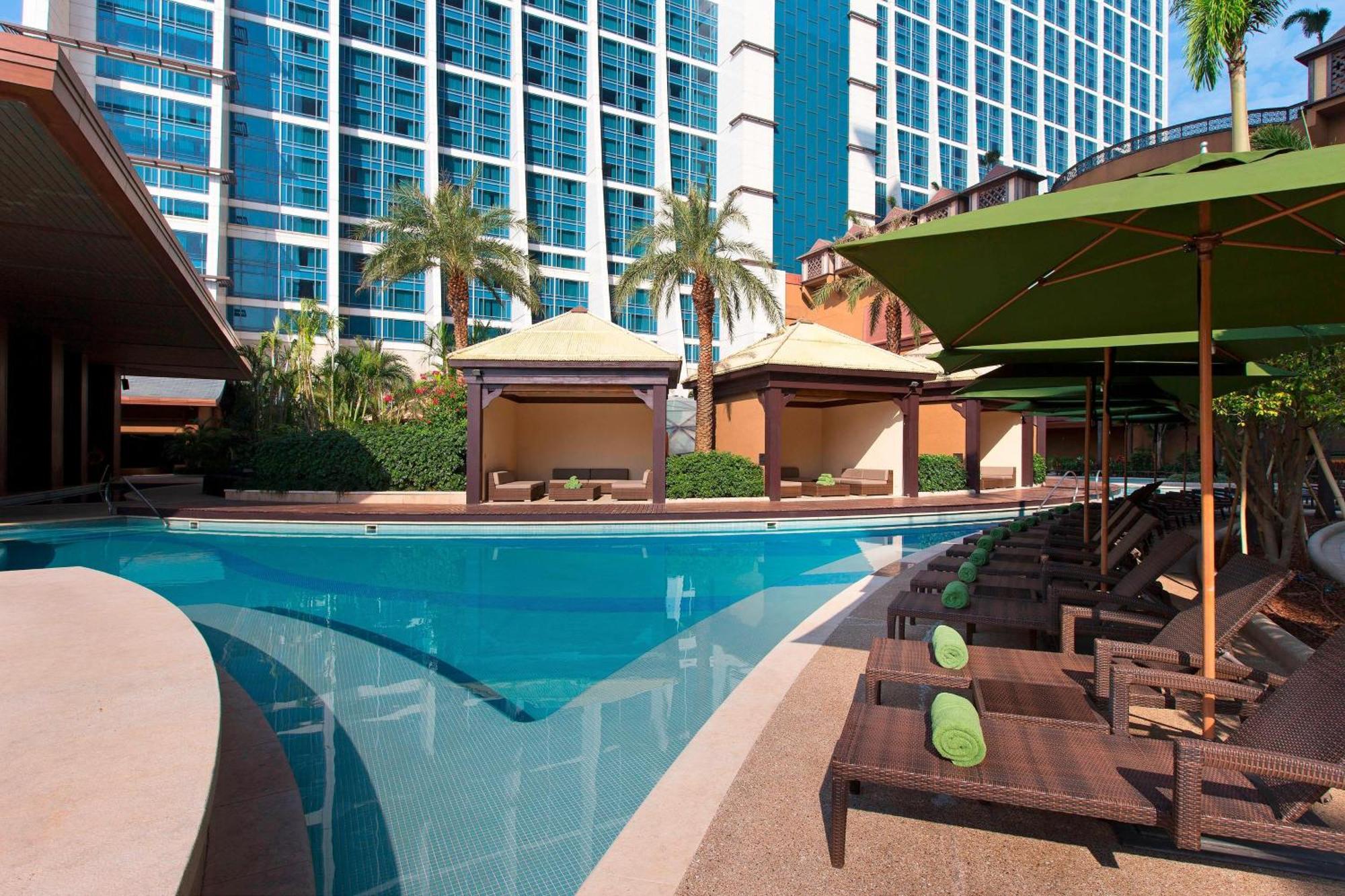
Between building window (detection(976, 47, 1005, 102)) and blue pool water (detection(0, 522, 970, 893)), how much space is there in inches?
2605

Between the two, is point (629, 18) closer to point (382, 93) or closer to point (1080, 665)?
point (382, 93)

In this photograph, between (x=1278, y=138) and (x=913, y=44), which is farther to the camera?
(x=913, y=44)

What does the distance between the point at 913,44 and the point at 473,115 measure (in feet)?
123

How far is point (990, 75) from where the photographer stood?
2518 inches

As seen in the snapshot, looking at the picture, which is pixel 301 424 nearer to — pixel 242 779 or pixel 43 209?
pixel 43 209

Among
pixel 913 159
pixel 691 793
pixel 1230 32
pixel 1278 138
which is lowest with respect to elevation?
pixel 691 793

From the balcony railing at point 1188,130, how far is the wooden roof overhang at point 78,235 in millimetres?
22533

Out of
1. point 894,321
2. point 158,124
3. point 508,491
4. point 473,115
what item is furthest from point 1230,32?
point 158,124

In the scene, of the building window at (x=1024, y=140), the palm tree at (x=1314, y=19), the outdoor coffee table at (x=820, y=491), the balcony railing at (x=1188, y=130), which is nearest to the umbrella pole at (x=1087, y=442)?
the outdoor coffee table at (x=820, y=491)

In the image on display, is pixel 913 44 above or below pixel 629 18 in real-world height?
above

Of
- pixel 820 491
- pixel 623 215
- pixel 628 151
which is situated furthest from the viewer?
pixel 628 151

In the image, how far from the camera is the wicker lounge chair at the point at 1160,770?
2.28 meters

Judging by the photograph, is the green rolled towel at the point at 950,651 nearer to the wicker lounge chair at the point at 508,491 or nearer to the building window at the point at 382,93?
the wicker lounge chair at the point at 508,491

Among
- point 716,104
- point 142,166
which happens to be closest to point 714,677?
point 142,166
